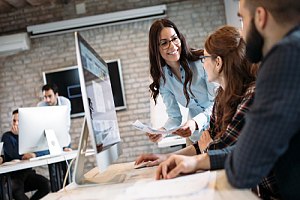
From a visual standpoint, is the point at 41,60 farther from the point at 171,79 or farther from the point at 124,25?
the point at 171,79

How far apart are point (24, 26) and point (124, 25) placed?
1701 mm

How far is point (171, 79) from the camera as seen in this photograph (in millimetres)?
2250

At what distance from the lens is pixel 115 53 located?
19.3 ft

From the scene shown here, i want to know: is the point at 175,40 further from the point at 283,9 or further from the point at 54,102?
the point at 54,102

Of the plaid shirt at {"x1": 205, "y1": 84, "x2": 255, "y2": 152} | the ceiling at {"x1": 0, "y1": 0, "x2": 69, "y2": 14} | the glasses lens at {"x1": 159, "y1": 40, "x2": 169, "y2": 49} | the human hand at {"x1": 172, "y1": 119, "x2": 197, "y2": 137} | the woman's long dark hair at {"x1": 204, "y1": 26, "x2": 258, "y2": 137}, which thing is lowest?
the human hand at {"x1": 172, "y1": 119, "x2": 197, "y2": 137}

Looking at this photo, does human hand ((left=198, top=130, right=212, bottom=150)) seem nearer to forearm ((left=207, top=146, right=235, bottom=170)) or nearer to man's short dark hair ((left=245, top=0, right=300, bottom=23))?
forearm ((left=207, top=146, right=235, bottom=170))

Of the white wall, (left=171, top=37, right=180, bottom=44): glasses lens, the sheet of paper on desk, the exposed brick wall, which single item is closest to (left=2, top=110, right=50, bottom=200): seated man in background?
the exposed brick wall

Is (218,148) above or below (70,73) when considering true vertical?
below

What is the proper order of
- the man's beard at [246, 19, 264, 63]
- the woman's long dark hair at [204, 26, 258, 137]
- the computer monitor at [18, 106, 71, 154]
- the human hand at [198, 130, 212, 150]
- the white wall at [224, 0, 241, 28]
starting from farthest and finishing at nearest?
the white wall at [224, 0, 241, 28] → the computer monitor at [18, 106, 71, 154] → the human hand at [198, 130, 212, 150] → the woman's long dark hair at [204, 26, 258, 137] → the man's beard at [246, 19, 264, 63]

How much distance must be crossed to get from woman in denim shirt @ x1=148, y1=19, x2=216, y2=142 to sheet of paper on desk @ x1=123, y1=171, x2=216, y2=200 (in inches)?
37.2

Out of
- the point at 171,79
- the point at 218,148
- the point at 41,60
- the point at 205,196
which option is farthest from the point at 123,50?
the point at 205,196

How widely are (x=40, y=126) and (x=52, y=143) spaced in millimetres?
200

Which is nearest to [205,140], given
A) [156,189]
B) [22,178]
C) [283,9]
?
[156,189]

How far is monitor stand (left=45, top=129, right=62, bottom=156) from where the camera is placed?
3.00 m
